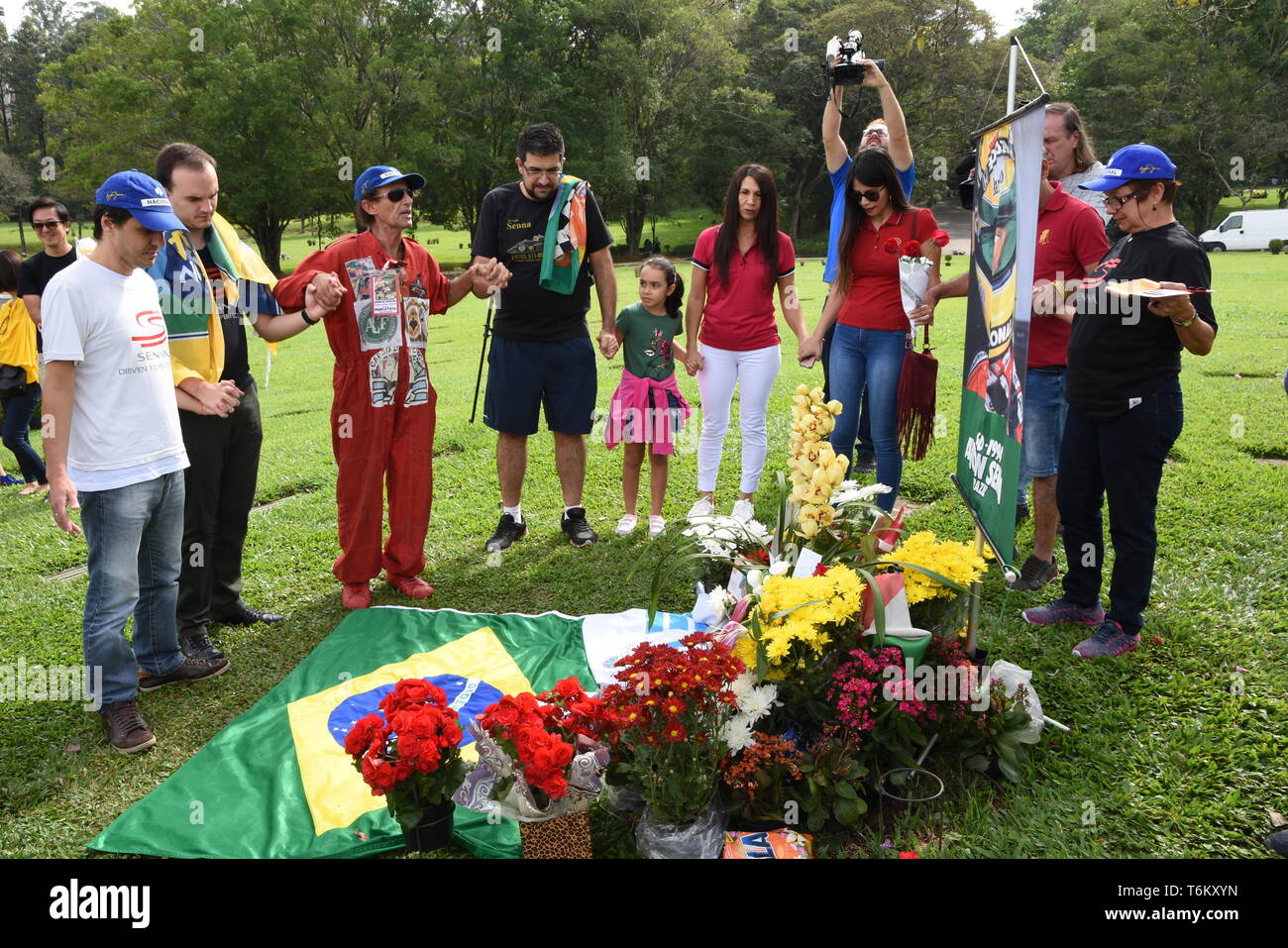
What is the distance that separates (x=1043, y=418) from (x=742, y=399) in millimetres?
1770

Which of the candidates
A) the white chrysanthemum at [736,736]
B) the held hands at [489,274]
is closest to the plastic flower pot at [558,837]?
the white chrysanthemum at [736,736]

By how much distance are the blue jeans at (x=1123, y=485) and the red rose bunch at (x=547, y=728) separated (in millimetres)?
2555

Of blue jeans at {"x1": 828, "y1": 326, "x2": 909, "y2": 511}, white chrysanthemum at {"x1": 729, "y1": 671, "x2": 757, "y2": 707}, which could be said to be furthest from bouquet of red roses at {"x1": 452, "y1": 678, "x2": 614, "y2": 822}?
blue jeans at {"x1": 828, "y1": 326, "x2": 909, "y2": 511}

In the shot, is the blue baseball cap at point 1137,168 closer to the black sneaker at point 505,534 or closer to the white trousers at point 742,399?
the white trousers at point 742,399

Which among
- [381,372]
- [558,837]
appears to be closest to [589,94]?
[381,372]

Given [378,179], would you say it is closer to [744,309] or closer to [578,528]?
[744,309]

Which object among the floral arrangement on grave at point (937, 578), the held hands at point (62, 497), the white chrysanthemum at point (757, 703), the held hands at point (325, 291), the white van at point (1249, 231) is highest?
the white van at point (1249, 231)

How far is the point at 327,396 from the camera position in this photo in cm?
1267

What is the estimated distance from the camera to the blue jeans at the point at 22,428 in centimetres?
786

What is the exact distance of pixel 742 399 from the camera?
575cm

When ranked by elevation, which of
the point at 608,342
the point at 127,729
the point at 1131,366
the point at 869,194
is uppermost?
the point at 869,194

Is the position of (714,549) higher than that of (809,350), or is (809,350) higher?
(809,350)
